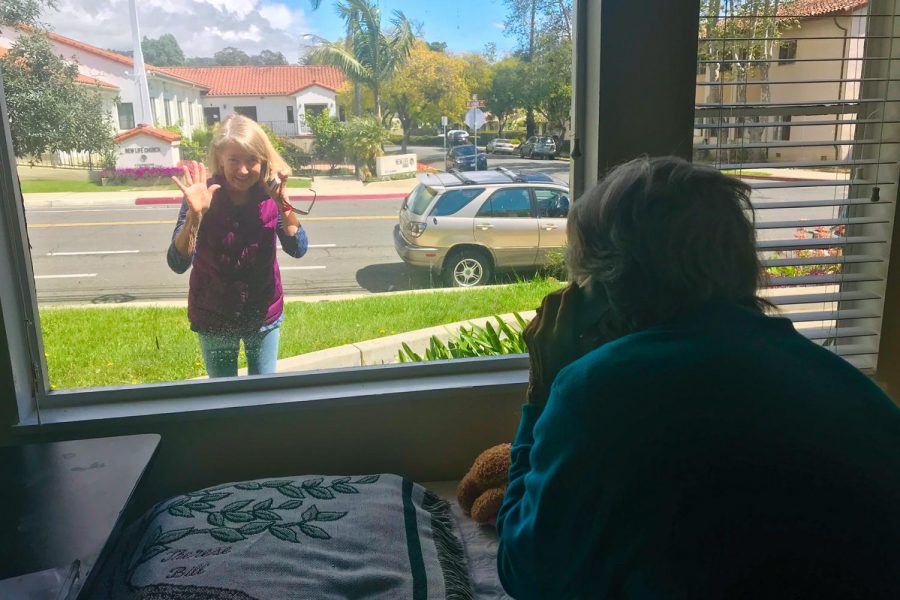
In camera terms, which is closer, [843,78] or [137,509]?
[137,509]

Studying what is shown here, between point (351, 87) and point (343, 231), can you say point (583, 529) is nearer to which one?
point (343, 231)

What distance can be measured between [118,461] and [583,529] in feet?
3.33

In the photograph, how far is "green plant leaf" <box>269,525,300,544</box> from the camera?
1545mm

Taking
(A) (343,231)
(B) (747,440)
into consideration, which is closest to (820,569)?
(B) (747,440)

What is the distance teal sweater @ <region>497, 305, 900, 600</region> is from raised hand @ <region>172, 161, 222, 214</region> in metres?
1.31

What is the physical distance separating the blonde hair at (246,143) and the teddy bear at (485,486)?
0.96 m

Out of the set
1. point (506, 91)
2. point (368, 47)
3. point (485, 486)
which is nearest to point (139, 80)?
point (368, 47)

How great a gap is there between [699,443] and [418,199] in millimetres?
1326

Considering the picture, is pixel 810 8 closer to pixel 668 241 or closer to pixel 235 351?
pixel 668 241

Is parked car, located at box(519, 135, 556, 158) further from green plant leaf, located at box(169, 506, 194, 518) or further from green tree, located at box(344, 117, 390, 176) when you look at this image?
green plant leaf, located at box(169, 506, 194, 518)

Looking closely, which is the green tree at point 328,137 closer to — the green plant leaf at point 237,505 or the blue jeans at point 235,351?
the blue jeans at point 235,351

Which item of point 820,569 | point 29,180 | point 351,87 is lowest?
point 820,569

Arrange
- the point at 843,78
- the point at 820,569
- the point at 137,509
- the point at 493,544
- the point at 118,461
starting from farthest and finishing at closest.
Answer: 1. the point at 843,78
2. the point at 137,509
3. the point at 493,544
4. the point at 118,461
5. the point at 820,569

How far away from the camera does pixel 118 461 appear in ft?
4.75
